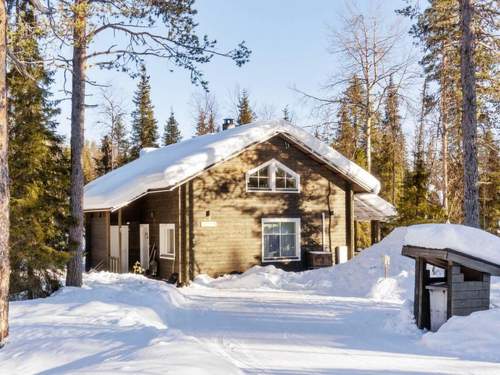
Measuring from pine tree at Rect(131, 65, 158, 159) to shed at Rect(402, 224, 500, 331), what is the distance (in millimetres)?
39701

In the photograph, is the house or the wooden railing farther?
the wooden railing

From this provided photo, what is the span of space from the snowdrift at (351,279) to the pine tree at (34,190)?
17.5ft

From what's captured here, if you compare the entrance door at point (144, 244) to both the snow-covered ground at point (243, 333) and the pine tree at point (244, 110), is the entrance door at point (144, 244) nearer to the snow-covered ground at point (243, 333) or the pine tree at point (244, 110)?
the snow-covered ground at point (243, 333)

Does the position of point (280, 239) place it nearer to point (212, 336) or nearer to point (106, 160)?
point (212, 336)

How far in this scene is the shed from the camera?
8625 millimetres

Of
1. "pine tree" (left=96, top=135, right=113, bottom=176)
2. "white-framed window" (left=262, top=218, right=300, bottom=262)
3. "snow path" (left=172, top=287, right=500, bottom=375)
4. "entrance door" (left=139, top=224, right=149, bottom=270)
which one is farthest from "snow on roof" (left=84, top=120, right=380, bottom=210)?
"pine tree" (left=96, top=135, right=113, bottom=176)

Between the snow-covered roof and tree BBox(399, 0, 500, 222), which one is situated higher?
tree BBox(399, 0, 500, 222)

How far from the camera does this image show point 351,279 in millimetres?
15789

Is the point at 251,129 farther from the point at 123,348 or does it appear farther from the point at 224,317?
the point at 123,348

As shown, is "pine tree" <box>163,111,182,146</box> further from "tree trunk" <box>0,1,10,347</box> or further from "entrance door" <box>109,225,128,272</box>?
"tree trunk" <box>0,1,10,347</box>

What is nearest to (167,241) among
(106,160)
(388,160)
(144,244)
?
(144,244)

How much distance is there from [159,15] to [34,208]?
603 centimetres

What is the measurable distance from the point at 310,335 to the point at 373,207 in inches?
568

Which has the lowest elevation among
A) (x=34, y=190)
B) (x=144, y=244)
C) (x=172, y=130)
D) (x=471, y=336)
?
(x=471, y=336)
